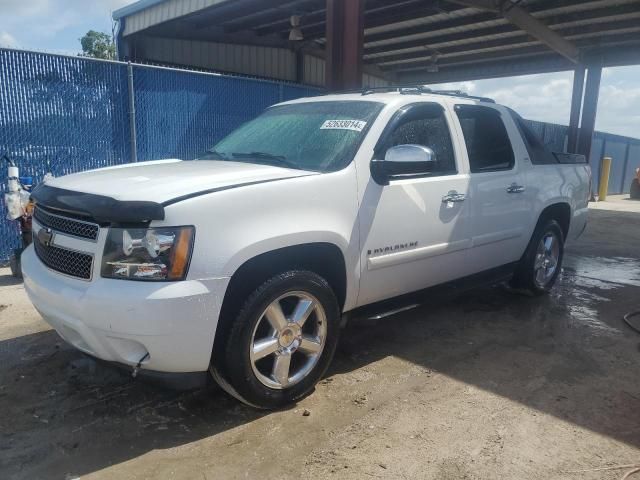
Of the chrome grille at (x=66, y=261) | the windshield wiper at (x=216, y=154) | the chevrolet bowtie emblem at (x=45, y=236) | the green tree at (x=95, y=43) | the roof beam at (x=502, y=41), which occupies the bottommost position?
the chrome grille at (x=66, y=261)

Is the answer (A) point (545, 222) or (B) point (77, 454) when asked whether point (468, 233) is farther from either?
(B) point (77, 454)

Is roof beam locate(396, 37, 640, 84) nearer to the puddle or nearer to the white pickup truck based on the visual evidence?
the puddle

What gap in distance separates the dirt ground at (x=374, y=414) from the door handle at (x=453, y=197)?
116 cm

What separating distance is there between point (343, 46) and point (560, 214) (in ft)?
12.5

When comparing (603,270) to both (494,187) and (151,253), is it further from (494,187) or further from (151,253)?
(151,253)

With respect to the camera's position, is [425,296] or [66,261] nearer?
[66,261]

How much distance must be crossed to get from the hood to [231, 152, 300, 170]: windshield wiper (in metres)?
0.13

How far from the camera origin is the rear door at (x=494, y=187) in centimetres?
431

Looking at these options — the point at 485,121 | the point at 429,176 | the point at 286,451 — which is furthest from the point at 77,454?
the point at 485,121

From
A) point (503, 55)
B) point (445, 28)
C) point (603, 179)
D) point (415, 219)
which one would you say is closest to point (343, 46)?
point (415, 219)

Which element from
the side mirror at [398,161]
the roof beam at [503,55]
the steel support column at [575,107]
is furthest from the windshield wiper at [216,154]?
the steel support column at [575,107]

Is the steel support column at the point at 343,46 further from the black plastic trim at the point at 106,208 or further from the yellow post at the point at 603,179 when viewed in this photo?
the yellow post at the point at 603,179

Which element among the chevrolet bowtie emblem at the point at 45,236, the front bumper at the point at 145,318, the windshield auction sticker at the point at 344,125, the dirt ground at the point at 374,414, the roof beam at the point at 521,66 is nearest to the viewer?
the front bumper at the point at 145,318

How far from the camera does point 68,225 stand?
2879 millimetres
